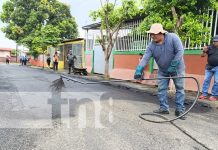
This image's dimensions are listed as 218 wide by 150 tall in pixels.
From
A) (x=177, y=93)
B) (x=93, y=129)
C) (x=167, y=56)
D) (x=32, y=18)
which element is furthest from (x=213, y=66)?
(x=32, y=18)

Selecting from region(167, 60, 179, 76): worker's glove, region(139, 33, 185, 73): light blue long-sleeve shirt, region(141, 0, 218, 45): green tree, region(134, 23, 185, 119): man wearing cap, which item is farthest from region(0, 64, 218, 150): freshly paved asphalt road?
region(141, 0, 218, 45): green tree

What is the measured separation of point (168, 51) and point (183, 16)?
3.84 metres

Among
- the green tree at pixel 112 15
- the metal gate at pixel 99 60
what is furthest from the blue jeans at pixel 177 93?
the metal gate at pixel 99 60

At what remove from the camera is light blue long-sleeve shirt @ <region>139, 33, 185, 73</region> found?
5426mm

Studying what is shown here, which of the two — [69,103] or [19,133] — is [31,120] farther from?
[69,103]

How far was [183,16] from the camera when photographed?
29.2 ft

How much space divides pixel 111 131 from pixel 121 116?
108 centimetres

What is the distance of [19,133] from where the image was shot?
13.7 feet

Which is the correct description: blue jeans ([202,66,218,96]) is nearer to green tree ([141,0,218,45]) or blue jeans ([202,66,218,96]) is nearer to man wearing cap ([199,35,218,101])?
man wearing cap ([199,35,218,101])

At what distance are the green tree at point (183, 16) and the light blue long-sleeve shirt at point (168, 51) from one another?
3670 millimetres

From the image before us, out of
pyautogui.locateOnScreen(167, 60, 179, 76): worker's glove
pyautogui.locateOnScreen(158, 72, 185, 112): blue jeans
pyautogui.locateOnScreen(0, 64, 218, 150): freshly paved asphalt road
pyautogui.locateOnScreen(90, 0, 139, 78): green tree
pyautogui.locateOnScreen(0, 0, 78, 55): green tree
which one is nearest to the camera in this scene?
pyautogui.locateOnScreen(0, 64, 218, 150): freshly paved asphalt road

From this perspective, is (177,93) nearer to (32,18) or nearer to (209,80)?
(209,80)

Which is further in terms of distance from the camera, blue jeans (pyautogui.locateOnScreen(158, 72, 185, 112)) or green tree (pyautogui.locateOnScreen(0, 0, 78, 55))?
green tree (pyautogui.locateOnScreen(0, 0, 78, 55))

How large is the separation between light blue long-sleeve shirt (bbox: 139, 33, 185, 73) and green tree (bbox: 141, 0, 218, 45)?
3.67 meters
